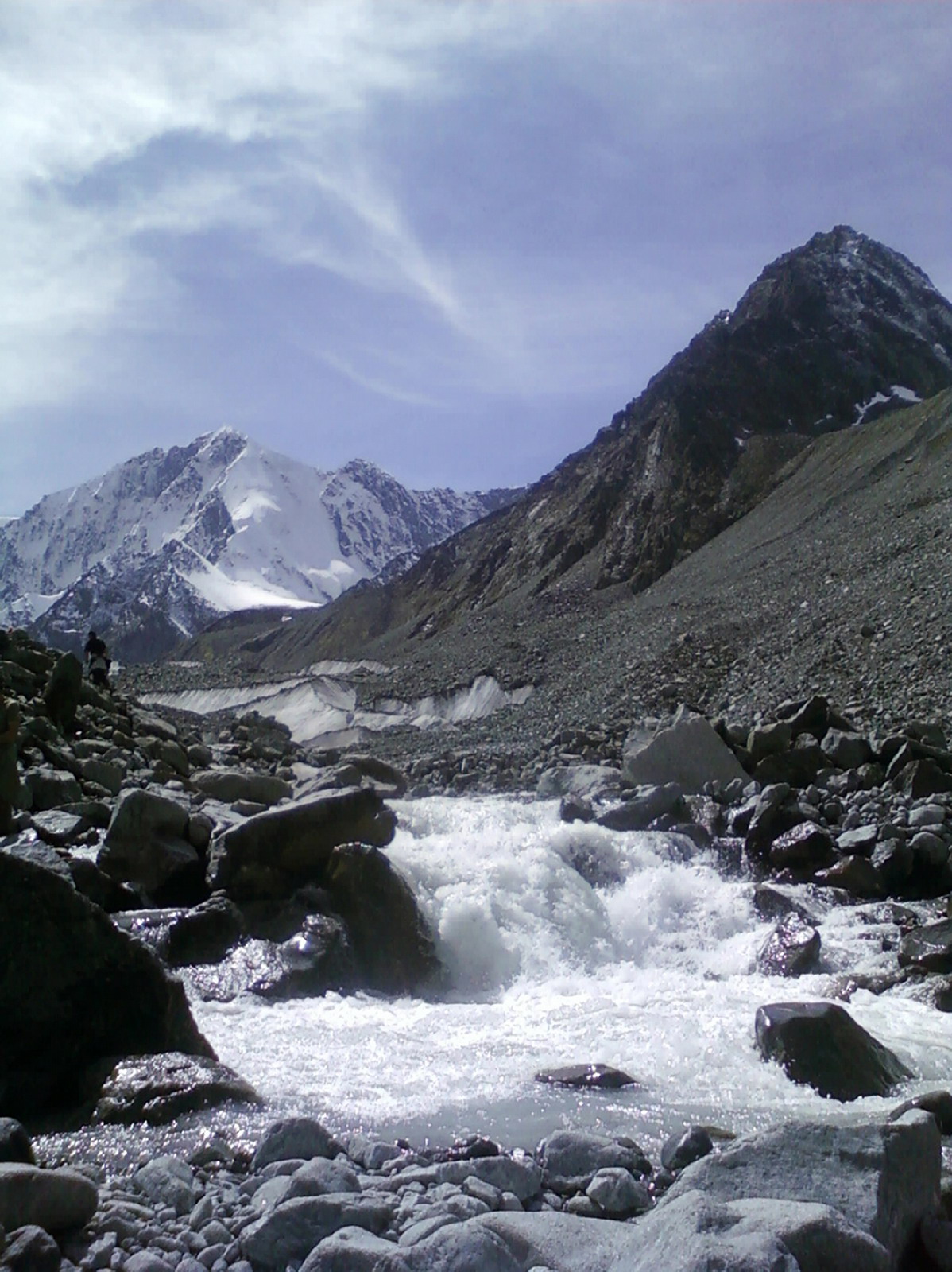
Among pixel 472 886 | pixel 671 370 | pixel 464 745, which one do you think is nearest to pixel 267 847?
pixel 472 886

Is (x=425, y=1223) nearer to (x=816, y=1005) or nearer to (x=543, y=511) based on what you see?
(x=816, y=1005)

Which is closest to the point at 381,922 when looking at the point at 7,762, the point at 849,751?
the point at 7,762

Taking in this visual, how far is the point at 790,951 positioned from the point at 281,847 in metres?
5.40

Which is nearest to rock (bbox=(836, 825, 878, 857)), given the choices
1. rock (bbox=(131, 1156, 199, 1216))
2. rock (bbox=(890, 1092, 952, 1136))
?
rock (bbox=(890, 1092, 952, 1136))

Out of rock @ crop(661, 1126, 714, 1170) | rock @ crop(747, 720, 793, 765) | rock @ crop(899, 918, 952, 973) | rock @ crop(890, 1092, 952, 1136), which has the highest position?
rock @ crop(747, 720, 793, 765)

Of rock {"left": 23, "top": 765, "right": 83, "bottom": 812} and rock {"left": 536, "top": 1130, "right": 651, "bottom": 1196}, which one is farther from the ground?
rock {"left": 23, "top": 765, "right": 83, "bottom": 812}

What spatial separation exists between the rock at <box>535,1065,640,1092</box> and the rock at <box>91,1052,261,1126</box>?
2221 millimetres

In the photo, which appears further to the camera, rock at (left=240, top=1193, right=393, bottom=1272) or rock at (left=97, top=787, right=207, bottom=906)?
rock at (left=97, top=787, right=207, bottom=906)

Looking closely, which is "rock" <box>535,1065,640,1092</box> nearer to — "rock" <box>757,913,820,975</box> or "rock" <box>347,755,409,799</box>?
"rock" <box>757,913,820,975</box>

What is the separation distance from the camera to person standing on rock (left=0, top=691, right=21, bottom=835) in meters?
11.1

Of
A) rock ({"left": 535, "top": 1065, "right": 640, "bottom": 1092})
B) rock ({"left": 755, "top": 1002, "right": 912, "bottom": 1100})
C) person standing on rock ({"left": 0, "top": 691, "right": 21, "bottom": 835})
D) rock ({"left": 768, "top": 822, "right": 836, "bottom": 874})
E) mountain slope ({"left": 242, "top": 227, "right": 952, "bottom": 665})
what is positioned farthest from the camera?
mountain slope ({"left": 242, "top": 227, "right": 952, "bottom": 665})

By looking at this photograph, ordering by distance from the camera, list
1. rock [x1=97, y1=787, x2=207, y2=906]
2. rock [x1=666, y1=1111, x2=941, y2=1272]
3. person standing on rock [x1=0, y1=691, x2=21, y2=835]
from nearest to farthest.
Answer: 1. rock [x1=666, y1=1111, x2=941, y2=1272]
2. rock [x1=97, y1=787, x2=207, y2=906]
3. person standing on rock [x1=0, y1=691, x2=21, y2=835]

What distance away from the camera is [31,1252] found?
13.8 feet

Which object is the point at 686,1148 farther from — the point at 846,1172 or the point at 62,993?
the point at 62,993
